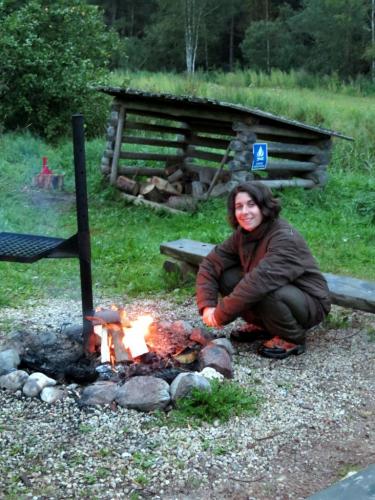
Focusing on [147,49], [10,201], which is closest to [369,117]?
[10,201]

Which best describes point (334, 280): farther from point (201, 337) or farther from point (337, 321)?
point (201, 337)

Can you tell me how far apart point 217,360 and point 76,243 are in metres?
1.08

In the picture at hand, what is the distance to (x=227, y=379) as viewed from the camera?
4.04 m

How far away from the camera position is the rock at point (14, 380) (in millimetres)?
3914

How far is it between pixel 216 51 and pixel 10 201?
3057 centimetres

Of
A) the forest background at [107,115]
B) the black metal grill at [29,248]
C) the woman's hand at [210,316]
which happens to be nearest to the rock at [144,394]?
the woman's hand at [210,316]

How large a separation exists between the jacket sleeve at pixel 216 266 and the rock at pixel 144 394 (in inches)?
38.2

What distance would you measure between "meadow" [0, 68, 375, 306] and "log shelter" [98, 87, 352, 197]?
42 cm

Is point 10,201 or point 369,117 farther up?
point 369,117

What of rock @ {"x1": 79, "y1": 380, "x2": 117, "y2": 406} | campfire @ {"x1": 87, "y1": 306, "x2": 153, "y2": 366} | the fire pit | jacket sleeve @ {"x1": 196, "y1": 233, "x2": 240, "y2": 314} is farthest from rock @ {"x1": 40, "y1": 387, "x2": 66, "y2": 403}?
jacket sleeve @ {"x1": 196, "y1": 233, "x2": 240, "y2": 314}

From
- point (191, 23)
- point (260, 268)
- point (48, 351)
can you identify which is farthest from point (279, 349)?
point (191, 23)

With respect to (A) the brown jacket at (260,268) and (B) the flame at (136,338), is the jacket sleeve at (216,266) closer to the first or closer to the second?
(A) the brown jacket at (260,268)

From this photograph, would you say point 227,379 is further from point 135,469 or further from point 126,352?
point 135,469

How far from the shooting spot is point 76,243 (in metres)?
4.07
